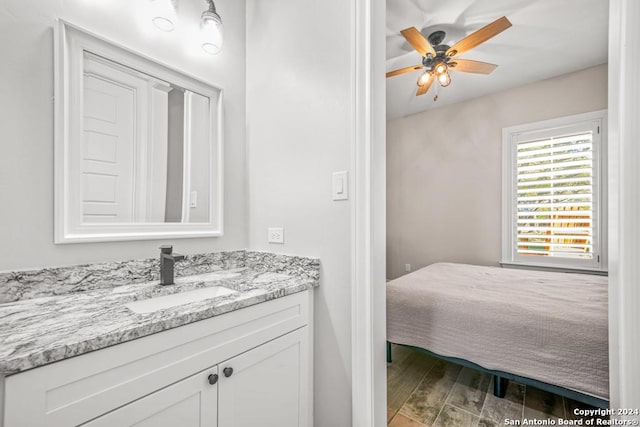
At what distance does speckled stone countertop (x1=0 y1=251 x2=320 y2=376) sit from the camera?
657mm

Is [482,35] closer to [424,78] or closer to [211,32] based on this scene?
[424,78]

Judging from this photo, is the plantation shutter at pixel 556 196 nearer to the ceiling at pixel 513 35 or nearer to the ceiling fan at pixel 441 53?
the ceiling at pixel 513 35

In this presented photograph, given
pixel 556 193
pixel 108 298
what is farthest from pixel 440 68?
pixel 108 298

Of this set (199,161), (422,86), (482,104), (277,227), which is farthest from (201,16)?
(482,104)

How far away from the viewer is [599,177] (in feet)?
9.18

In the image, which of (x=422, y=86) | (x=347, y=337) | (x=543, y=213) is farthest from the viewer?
(x=543, y=213)

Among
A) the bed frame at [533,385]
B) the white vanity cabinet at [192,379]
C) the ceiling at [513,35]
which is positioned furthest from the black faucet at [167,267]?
the ceiling at [513,35]

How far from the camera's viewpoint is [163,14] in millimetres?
1320

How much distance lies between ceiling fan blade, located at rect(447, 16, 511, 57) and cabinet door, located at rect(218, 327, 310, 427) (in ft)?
7.24

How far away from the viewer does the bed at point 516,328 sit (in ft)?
4.65

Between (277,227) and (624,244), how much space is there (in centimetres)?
131

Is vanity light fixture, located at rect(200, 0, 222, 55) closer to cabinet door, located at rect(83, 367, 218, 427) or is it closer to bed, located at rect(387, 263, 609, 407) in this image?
cabinet door, located at rect(83, 367, 218, 427)

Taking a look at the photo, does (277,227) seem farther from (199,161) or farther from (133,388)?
(133,388)

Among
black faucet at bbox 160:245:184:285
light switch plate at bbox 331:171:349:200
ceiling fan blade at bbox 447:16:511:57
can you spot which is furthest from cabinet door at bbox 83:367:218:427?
ceiling fan blade at bbox 447:16:511:57
